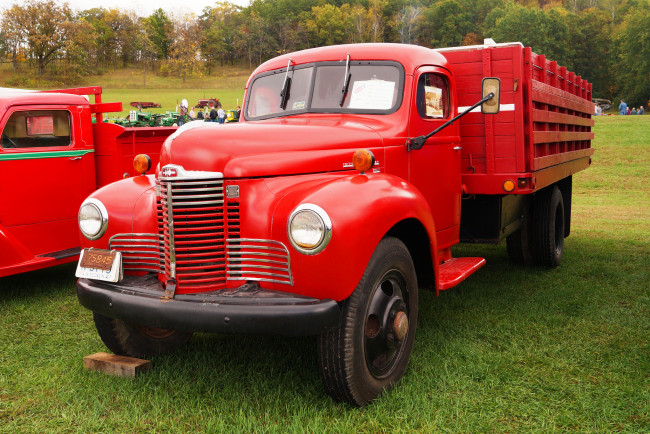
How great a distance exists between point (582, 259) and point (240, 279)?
514 cm

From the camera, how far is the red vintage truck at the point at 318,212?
9.21ft

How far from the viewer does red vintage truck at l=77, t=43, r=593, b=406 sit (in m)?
2.81

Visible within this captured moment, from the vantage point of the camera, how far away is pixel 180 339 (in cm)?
399

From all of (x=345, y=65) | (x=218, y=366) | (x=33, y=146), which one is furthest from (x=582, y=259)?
(x=33, y=146)

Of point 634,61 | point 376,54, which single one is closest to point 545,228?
point 376,54

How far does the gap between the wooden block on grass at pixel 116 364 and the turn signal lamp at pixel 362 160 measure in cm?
177

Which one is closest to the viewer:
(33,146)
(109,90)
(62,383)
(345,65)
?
(62,383)

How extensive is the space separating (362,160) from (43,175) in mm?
3698

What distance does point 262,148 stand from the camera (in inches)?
125

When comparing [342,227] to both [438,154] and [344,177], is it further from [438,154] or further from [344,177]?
[438,154]

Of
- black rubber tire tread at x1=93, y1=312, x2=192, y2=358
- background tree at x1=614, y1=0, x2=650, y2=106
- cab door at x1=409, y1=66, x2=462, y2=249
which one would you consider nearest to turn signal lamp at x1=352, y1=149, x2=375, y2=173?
cab door at x1=409, y1=66, x2=462, y2=249

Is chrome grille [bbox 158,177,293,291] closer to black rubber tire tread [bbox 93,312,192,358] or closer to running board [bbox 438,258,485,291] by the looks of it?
black rubber tire tread [bbox 93,312,192,358]

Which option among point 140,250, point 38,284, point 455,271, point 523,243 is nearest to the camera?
point 140,250

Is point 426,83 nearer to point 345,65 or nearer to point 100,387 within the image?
point 345,65
